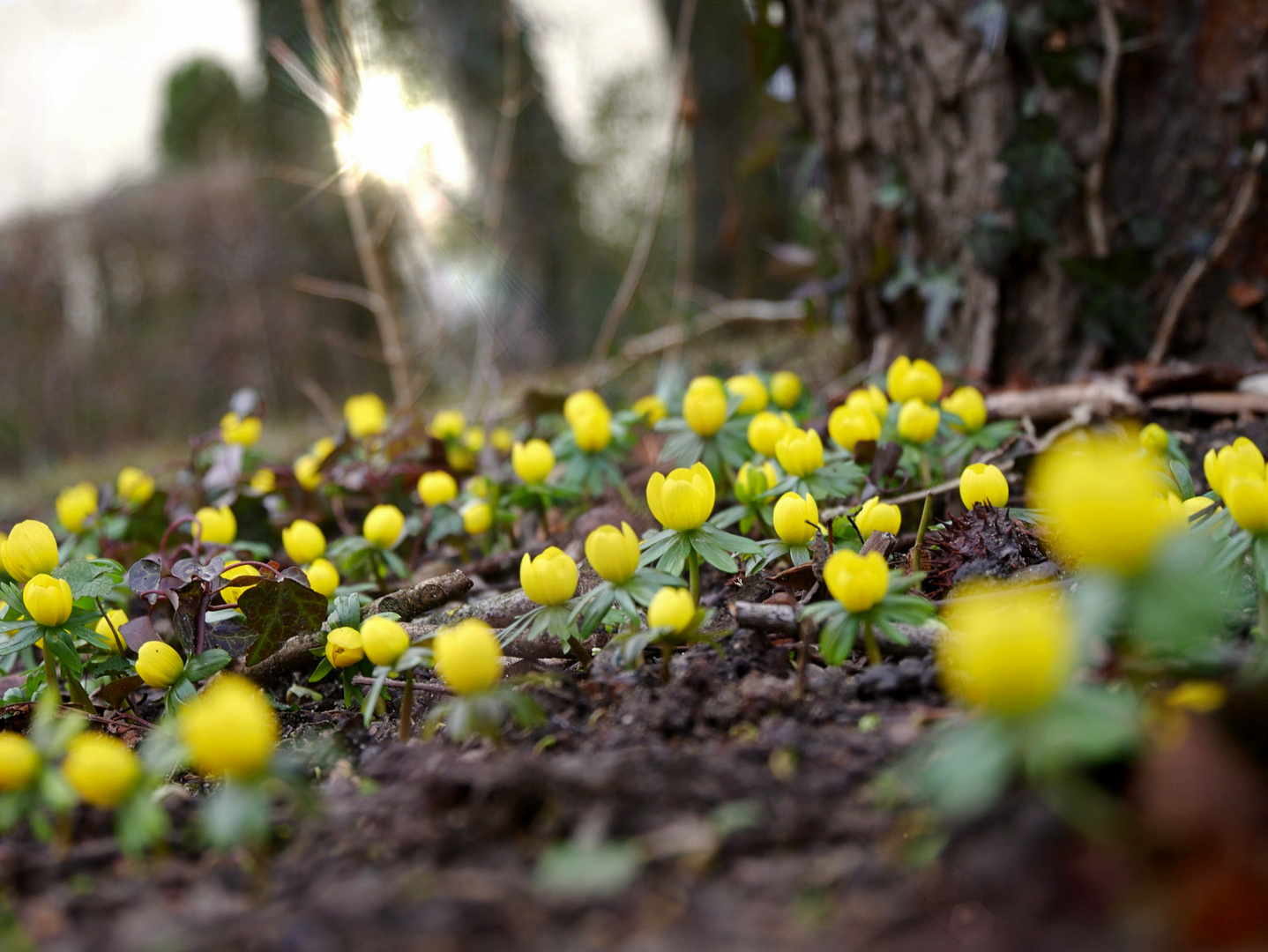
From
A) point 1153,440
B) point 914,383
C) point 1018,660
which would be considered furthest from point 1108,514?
point 914,383

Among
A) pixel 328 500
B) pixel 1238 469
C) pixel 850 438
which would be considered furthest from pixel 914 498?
pixel 328 500

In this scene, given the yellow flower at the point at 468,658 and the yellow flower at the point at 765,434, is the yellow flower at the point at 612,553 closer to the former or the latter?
the yellow flower at the point at 468,658

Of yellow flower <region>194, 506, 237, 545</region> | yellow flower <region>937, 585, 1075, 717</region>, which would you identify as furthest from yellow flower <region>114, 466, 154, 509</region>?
yellow flower <region>937, 585, 1075, 717</region>

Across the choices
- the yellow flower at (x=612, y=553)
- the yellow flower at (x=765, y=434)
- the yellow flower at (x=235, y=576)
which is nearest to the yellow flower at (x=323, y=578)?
the yellow flower at (x=235, y=576)

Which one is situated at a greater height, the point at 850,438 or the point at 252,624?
the point at 850,438

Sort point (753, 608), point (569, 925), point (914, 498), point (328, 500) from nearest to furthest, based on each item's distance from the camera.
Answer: point (569, 925)
point (753, 608)
point (914, 498)
point (328, 500)

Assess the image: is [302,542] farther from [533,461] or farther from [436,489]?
[533,461]

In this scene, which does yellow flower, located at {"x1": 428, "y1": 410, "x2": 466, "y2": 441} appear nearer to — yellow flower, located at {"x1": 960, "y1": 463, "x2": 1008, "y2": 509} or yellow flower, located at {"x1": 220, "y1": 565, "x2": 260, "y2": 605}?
yellow flower, located at {"x1": 220, "y1": 565, "x2": 260, "y2": 605}

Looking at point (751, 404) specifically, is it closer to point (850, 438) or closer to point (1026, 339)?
point (850, 438)
